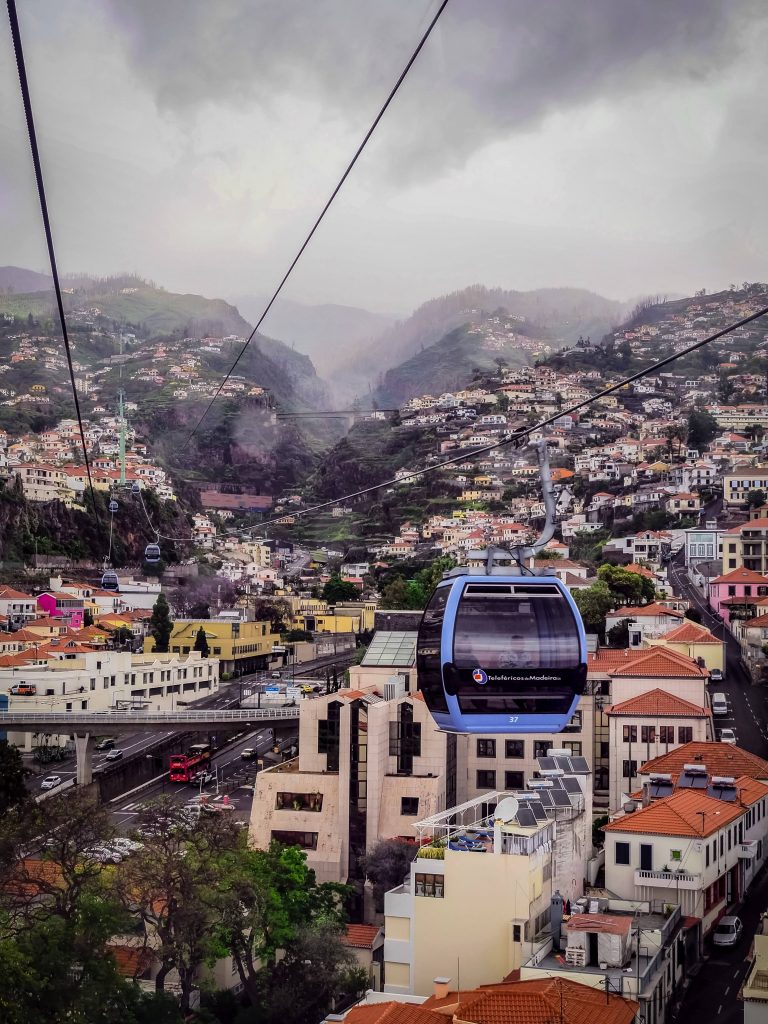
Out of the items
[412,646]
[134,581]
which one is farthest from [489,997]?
[134,581]

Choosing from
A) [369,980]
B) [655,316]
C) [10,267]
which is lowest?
[369,980]

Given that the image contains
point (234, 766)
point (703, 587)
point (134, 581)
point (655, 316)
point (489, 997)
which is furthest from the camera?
point (655, 316)

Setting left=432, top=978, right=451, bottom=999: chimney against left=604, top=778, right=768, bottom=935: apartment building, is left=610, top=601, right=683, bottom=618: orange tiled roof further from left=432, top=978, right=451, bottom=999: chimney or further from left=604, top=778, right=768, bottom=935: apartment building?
left=432, top=978, right=451, bottom=999: chimney

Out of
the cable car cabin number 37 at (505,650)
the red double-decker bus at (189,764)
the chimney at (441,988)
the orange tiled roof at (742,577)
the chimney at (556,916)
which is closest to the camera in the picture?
the cable car cabin number 37 at (505,650)

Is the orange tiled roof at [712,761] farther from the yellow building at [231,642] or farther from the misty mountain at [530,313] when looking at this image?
the misty mountain at [530,313]

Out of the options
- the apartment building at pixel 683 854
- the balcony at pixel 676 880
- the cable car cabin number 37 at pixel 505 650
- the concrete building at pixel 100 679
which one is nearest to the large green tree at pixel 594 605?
the concrete building at pixel 100 679

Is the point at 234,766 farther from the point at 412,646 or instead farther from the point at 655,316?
the point at 655,316

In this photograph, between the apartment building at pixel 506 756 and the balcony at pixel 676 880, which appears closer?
the balcony at pixel 676 880
